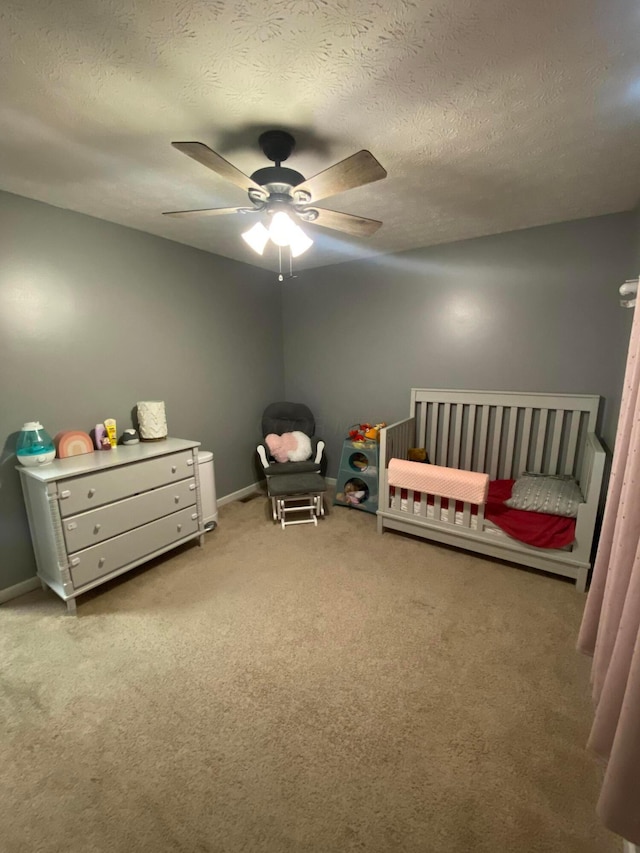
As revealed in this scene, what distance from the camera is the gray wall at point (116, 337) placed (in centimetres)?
212

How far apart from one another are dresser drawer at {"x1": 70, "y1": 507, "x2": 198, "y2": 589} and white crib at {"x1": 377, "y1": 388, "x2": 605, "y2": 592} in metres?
1.53

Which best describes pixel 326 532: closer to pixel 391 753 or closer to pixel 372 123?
pixel 391 753

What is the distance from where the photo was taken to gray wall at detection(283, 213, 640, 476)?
2555 millimetres

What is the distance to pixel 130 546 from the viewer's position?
2.27 m

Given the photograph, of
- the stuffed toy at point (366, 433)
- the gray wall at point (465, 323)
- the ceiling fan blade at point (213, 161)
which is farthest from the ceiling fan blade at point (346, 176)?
the stuffed toy at point (366, 433)

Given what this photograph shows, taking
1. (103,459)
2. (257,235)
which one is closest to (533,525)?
(257,235)

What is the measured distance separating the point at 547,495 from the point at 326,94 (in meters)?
2.48

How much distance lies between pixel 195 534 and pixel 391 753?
1.87m

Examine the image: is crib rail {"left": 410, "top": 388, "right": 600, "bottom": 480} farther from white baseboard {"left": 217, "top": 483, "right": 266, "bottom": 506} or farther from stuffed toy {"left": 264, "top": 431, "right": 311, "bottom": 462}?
white baseboard {"left": 217, "top": 483, "right": 266, "bottom": 506}

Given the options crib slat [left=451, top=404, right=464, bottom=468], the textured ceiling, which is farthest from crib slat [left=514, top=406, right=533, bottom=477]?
the textured ceiling

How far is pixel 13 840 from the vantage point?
3.51 ft

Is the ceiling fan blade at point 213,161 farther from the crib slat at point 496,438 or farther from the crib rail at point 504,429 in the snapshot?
the crib slat at point 496,438

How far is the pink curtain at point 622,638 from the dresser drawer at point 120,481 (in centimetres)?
238

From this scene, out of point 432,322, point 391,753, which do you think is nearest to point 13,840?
point 391,753
